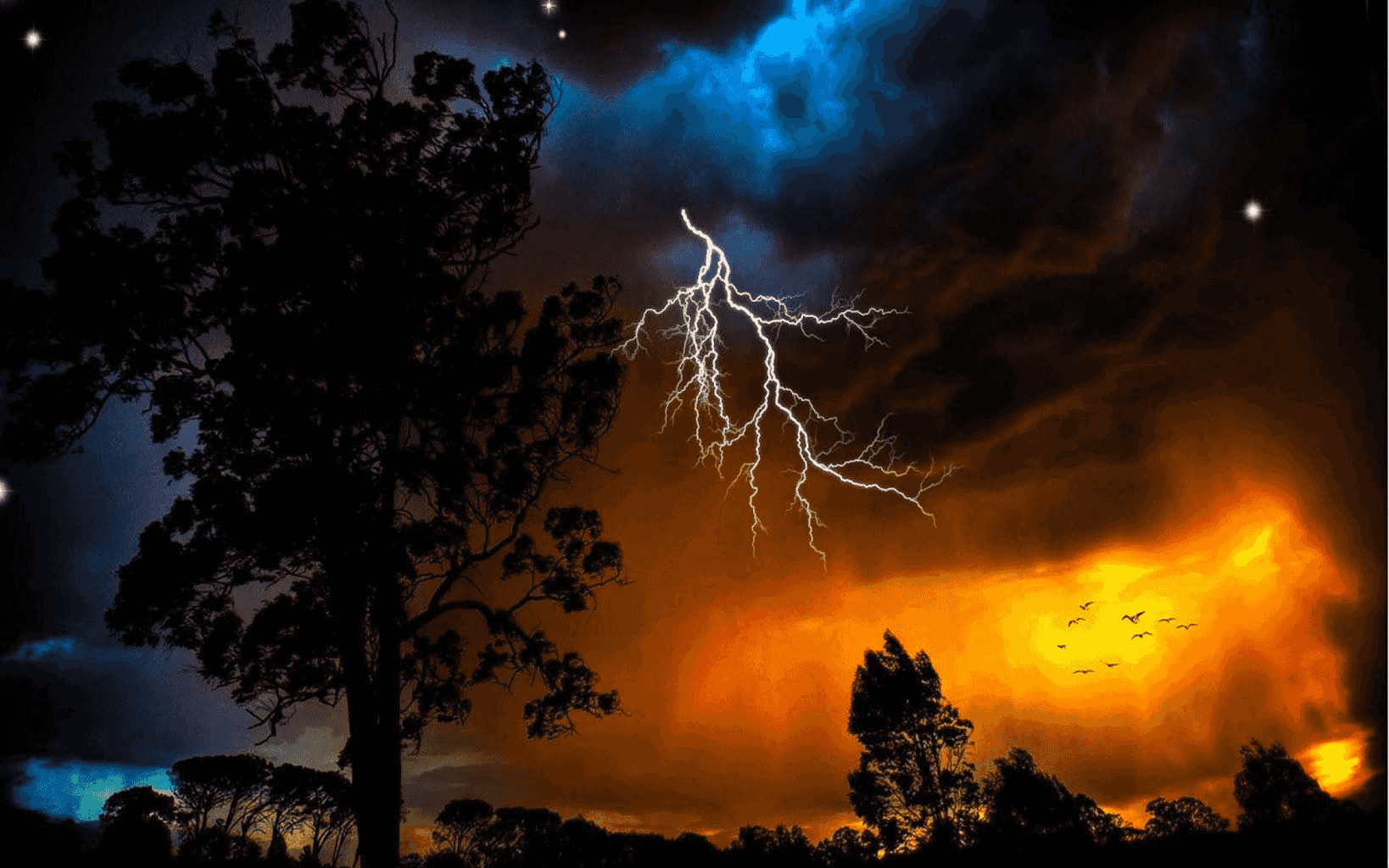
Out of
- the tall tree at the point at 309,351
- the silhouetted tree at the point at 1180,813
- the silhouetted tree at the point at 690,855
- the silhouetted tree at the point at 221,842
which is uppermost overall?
the tall tree at the point at 309,351

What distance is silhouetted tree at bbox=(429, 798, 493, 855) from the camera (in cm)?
2430

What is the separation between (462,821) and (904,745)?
17968mm

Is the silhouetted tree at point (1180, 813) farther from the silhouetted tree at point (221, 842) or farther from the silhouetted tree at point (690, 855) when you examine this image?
the silhouetted tree at point (221, 842)

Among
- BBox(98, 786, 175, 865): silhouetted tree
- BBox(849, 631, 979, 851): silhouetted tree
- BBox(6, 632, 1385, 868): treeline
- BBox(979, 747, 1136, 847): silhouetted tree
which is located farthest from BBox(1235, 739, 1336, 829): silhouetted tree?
BBox(98, 786, 175, 865): silhouetted tree

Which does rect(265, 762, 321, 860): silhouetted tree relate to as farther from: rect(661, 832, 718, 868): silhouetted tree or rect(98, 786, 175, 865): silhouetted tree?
rect(661, 832, 718, 868): silhouetted tree

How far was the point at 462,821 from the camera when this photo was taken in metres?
24.9

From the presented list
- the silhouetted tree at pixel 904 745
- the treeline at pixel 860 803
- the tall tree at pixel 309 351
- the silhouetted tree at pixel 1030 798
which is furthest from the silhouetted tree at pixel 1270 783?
the tall tree at pixel 309 351

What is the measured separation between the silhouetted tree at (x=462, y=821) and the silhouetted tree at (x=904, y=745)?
14.9m

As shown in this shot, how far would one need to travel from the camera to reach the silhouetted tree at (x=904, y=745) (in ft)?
79.9

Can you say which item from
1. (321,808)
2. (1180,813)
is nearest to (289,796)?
(321,808)

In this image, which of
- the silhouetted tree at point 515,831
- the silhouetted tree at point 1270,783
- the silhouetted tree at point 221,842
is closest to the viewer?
the silhouetted tree at point 221,842

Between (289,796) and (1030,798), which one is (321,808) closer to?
(289,796)

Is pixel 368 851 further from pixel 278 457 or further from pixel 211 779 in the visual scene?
pixel 211 779

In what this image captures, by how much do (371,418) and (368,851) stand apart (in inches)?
220
